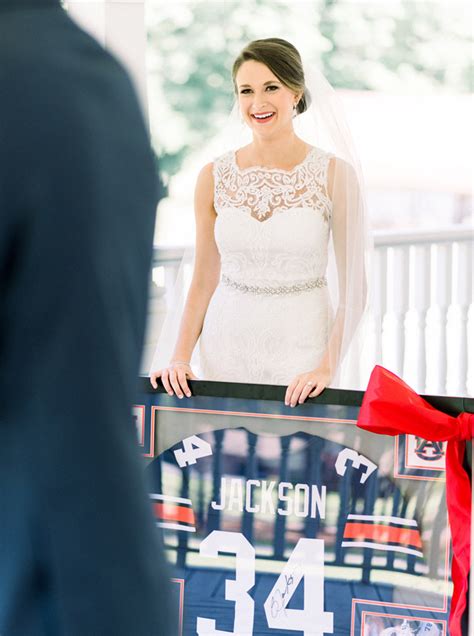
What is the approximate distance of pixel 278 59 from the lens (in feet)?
7.93

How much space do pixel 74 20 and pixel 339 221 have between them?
6.07 ft

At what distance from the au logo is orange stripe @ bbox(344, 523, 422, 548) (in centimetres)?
14

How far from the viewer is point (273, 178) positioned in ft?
8.04

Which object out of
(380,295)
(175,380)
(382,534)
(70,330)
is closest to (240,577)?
(382,534)

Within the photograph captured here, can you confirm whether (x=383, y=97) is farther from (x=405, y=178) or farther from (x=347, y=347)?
(x=347, y=347)

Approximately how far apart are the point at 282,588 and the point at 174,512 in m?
0.27

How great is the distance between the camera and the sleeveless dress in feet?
7.85

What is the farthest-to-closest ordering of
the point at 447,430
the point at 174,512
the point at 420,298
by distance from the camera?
the point at 420,298
the point at 174,512
the point at 447,430

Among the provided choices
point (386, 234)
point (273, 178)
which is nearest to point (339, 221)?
point (273, 178)

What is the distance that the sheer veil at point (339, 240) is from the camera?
2.33 metres

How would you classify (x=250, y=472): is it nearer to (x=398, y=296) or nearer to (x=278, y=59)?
(x=278, y=59)

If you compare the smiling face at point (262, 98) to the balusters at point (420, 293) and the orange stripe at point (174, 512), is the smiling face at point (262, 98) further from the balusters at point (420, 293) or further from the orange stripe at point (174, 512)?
the balusters at point (420, 293)

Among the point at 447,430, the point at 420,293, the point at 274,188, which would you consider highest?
the point at 274,188

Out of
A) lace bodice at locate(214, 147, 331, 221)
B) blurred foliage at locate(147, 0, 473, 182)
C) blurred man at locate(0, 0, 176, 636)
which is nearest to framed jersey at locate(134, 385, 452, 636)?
lace bodice at locate(214, 147, 331, 221)
